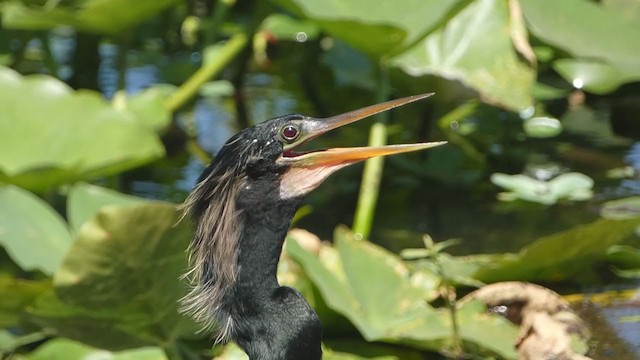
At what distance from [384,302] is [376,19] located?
3.97 ft

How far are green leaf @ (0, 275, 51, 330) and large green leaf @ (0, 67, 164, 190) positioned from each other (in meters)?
0.69

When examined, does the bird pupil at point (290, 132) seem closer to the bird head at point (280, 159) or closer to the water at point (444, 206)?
the bird head at point (280, 159)

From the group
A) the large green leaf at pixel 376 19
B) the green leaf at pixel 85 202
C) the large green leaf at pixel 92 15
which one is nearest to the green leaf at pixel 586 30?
the large green leaf at pixel 376 19

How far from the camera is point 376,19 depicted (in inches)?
185

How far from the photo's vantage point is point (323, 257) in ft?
13.5

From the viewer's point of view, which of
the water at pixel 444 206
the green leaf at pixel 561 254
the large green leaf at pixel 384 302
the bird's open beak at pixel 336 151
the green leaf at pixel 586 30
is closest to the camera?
the bird's open beak at pixel 336 151

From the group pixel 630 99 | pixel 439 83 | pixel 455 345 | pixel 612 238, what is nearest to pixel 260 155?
pixel 455 345

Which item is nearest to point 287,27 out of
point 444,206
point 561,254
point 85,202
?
point 444,206

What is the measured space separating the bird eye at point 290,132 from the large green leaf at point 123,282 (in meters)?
0.49

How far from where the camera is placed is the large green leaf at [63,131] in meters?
4.41

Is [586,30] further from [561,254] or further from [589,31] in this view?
[561,254]

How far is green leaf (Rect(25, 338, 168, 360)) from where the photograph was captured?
3840mm

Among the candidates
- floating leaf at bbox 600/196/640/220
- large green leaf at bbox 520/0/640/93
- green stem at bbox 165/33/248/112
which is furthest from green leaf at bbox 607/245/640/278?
green stem at bbox 165/33/248/112

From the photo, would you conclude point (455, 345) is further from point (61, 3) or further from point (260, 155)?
point (61, 3)
